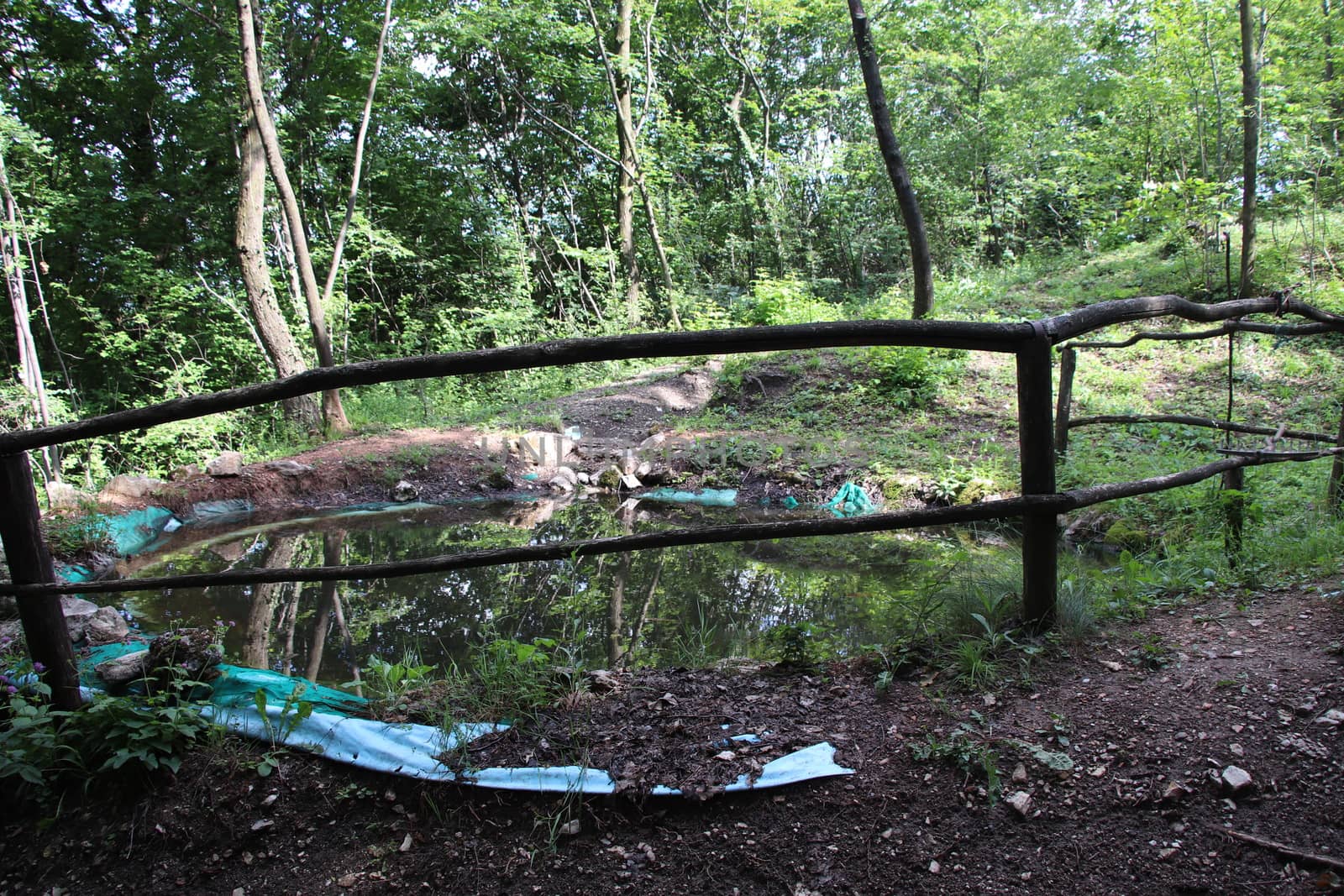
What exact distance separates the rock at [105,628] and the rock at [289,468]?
4561mm

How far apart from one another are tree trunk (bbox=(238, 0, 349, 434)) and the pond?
10.6 feet

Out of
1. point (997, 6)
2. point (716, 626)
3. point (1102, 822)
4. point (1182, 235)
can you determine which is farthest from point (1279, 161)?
point (1102, 822)

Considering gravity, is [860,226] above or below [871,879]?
above

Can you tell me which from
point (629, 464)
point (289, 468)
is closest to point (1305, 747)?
point (629, 464)

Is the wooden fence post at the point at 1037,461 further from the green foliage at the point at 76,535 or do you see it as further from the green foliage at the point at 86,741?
the green foliage at the point at 76,535

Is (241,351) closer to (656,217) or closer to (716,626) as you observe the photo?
(656,217)

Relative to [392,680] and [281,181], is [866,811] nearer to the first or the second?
[392,680]

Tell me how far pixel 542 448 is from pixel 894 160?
5765mm

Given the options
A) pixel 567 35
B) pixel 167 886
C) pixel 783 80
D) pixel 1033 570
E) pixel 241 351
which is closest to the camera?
pixel 167 886

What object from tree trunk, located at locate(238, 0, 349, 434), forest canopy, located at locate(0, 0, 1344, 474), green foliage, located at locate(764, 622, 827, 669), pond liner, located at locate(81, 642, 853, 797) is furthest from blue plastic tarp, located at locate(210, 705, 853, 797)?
forest canopy, located at locate(0, 0, 1344, 474)

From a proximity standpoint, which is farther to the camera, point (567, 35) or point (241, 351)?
point (567, 35)

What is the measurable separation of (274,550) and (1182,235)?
1229 centimetres

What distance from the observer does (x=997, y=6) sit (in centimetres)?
1515

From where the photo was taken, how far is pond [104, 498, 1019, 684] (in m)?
3.61
